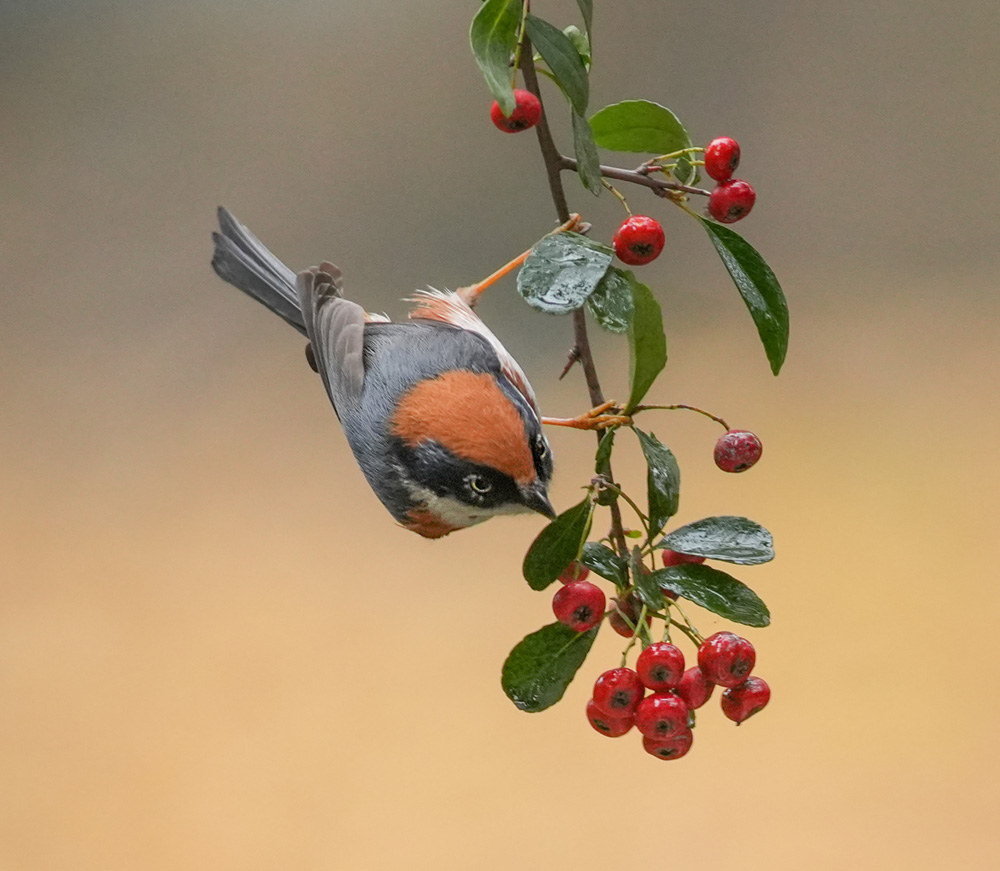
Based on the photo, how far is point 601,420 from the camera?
1124 millimetres

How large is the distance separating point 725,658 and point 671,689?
6cm

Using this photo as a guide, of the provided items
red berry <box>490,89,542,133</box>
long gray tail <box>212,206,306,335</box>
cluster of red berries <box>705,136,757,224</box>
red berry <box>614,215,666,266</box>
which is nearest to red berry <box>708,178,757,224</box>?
cluster of red berries <box>705,136,757,224</box>

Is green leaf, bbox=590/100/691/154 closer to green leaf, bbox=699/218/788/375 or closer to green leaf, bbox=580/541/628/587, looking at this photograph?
green leaf, bbox=699/218/788/375

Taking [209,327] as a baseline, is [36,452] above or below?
below

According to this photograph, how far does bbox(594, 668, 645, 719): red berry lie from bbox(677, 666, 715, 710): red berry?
5 cm

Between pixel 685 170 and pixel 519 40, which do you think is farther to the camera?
pixel 685 170

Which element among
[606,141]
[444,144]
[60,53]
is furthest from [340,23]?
[606,141]

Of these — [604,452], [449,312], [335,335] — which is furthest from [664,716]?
[449,312]

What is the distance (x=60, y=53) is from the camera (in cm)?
339

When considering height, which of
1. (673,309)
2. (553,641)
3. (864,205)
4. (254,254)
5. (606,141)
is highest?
(864,205)

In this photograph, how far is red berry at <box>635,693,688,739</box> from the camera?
100 centimetres

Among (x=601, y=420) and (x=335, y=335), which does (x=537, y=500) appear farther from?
(x=335, y=335)

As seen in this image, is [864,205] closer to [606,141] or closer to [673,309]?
[673,309]

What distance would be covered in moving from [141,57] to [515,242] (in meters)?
1.46
